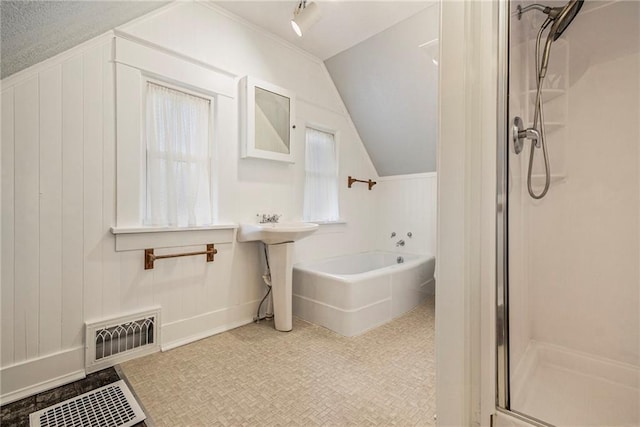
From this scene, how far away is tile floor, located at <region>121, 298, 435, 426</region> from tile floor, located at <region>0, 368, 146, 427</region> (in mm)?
105

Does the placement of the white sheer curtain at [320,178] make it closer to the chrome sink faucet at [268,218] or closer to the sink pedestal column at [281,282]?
the chrome sink faucet at [268,218]

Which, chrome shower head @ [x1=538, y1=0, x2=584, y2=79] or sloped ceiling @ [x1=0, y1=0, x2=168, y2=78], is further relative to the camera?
chrome shower head @ [x1=538, y1=0, x2=584, y2=79]

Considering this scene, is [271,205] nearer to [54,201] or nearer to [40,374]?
[54,201]

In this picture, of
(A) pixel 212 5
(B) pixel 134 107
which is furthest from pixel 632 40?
(B) pixel 134 107

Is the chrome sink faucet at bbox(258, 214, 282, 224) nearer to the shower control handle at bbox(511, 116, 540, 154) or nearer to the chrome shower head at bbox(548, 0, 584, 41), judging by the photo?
the shower control handle at bbox(511, 116, 540, 154)

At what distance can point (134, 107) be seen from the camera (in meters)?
1.89

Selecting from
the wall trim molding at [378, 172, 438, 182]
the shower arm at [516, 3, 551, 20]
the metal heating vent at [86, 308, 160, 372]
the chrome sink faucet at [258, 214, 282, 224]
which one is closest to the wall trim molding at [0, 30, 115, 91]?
the metal heating vent at [86, 308, 160, 372]

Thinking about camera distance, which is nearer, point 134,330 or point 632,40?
point 632,40

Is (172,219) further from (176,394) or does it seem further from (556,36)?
(556,36)

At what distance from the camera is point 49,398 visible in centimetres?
150

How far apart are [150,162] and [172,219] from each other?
0.41m

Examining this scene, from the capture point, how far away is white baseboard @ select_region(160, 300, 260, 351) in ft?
6.75

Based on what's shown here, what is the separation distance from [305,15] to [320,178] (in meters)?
1.54

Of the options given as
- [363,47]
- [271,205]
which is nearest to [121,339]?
[271,205]
